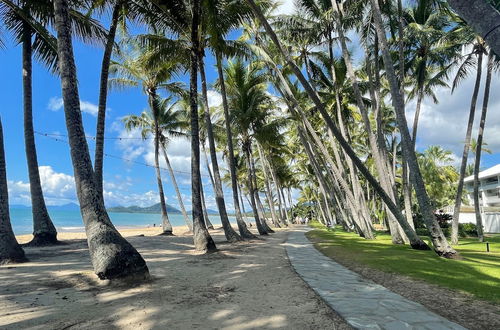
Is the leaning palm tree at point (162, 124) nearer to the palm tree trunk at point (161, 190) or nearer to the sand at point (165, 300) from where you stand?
the palm tree trunk at point (161, 190)

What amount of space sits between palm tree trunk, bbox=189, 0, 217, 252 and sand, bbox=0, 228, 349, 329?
2.81m

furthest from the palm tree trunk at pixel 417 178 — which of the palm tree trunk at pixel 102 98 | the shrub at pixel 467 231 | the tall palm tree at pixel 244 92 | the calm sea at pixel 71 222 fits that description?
the calm sea at pixel 71 222

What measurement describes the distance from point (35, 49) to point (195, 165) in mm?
7491

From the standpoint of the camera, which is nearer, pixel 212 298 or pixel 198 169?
pixel 212 298

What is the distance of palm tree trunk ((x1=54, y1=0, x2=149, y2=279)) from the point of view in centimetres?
532

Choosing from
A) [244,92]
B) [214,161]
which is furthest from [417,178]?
[244,92]

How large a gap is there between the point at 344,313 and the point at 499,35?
3415 mm

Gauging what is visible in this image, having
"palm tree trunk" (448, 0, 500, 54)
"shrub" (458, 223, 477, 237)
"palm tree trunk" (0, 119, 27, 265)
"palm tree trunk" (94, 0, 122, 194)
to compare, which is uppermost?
"palm tree trunk" (94, 0, 122, 194)

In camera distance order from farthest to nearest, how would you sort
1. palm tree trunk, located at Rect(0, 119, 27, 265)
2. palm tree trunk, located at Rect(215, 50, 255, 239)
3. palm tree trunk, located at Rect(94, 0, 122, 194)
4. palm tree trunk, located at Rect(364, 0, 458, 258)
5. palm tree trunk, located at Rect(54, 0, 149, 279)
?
palm tree trunk, located at Rect(215, 50, 255, 239), palm tree trunk, located at Rect(94, 0, 122, 194), palm tree trunk, located at Rect(364, 0, 458, 258), palm tree trunk, located at Rect(0, 119, 27, 265), palm tree trunk, located at Rect(54, 0, 149, 279)

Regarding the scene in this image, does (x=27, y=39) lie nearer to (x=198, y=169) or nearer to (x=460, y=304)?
(x=198, y=169)

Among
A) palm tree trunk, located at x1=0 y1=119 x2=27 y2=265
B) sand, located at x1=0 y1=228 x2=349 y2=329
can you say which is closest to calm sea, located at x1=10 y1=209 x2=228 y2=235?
palm tree trunk, located at x1=0 y1=119 x2=27 y2=265

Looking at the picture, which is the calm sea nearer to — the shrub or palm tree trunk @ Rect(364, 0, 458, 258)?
the shrub

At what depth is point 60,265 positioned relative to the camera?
740cm

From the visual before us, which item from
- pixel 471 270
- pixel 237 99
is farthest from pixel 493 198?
pixel 471 270
